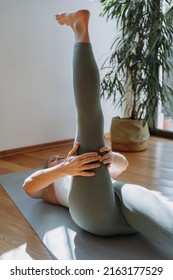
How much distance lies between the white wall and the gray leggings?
1.76m

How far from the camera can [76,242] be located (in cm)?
130

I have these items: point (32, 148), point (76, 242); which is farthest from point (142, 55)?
point (76, 242)

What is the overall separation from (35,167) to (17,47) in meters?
1.18

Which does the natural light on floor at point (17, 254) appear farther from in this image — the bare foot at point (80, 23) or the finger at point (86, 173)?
the bare foot at point (80, 23)

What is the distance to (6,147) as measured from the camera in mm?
2850

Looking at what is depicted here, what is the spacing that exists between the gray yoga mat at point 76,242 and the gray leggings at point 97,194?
0.16 ft

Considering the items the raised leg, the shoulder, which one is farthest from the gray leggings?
the shoulder

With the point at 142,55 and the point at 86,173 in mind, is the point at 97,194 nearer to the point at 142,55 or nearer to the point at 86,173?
the point at 86,173

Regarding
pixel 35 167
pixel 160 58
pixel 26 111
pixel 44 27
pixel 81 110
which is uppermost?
pixel 44 27

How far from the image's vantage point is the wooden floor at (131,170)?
1373 mm

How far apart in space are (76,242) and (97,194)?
0.26 m

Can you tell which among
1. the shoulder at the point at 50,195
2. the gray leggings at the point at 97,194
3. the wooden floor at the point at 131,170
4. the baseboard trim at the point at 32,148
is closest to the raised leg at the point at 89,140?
the gray leggings at the point at 97,194
